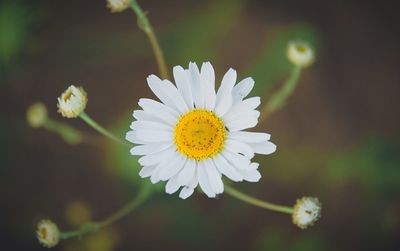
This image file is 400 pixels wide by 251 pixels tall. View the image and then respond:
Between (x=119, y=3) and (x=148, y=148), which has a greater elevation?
(x=119, y=3)

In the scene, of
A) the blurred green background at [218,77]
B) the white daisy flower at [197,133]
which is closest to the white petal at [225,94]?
the white daisy flower at [197,133]

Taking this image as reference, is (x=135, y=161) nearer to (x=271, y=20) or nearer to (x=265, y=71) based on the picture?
(x=265, y=71)

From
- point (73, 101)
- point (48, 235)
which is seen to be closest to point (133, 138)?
point (73, 101)

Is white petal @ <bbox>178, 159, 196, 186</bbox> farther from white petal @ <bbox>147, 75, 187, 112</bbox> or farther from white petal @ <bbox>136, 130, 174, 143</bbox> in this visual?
white petal @ <bbox>147, 75, 187, 112</bbox>

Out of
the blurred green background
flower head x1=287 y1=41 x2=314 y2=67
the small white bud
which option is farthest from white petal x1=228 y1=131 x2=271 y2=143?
the blurred green background

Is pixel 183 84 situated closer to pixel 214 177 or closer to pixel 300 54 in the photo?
pixel 214 177

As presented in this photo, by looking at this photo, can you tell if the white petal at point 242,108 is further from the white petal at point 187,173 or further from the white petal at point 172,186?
the white petal at point 172,186

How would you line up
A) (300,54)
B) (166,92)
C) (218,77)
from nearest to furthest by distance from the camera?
(166,92) < (300,54) < (218,77)

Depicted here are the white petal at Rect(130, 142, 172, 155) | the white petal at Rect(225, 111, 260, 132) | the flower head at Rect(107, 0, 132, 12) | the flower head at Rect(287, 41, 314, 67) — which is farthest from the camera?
the flower head at Rect(287, 41, 314, 67)
